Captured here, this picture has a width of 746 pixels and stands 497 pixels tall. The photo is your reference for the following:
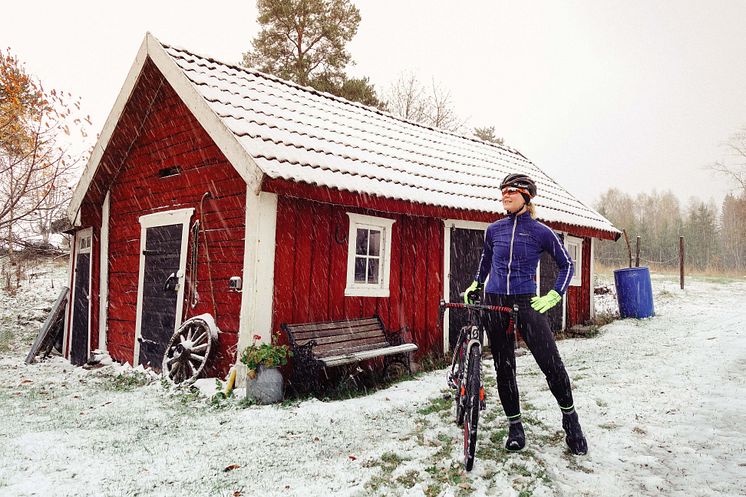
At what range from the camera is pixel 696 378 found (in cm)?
579

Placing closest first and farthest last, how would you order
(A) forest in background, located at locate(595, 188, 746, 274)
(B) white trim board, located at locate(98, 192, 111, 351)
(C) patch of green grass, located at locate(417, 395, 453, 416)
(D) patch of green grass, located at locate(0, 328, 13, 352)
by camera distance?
(C) patch of green grass, located at locate(417, 395, 453, 416), (B) white trim board, located at locate(98, 192, 111, 351), (D) patch of green grass, located at locate(0, 328, 13, 352), (A) forest in background, located at locate(595, 188, 746, 274)

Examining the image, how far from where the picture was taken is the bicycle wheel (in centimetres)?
337

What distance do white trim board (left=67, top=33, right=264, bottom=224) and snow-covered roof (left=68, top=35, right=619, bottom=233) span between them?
30 millimetres

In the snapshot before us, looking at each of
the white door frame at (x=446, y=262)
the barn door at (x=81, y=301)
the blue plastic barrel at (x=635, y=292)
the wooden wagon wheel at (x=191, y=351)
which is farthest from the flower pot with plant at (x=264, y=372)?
the blue plastic barrel at (x=635, y=292)

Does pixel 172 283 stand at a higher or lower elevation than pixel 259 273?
lower

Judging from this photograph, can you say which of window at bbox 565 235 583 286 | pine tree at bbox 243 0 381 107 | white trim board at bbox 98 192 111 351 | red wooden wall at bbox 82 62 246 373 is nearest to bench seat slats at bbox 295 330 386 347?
red wooden wall at bbox 82 62 246 373

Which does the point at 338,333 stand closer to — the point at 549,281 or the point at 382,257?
the point at 382,257

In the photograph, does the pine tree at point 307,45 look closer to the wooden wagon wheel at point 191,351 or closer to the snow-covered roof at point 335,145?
the snow-covered roof at point 335,145

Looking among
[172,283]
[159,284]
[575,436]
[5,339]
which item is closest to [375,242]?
[172,283]

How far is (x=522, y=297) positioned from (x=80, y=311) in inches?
372

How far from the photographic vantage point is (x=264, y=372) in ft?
17.1

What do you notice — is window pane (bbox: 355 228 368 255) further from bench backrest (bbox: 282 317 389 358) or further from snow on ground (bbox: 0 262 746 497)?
snow on ground (bbox: 0 262 746 497)

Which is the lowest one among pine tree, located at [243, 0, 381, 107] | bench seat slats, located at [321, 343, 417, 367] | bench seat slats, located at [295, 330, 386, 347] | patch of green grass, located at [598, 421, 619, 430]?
patch of green grass, located at [598, 421, 619, 430]

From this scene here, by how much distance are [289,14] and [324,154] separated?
17.1 metres
